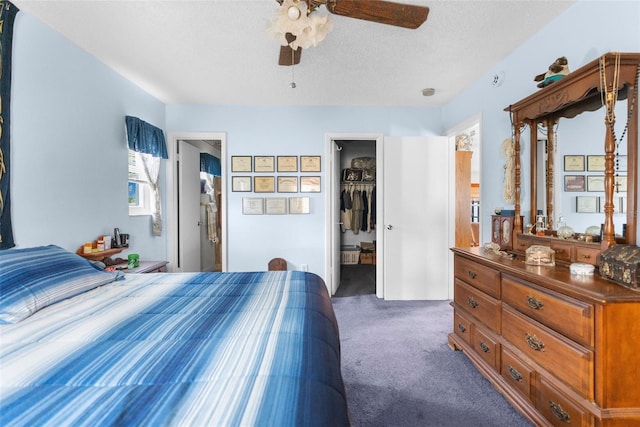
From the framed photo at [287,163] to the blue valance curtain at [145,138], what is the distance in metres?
1.35

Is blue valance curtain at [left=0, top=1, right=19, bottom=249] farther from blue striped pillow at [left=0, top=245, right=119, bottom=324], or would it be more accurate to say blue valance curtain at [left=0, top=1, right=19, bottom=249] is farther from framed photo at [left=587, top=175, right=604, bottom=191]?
framed photo at [left=587, top=175, right=604, bottom=191]

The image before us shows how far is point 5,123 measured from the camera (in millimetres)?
1625

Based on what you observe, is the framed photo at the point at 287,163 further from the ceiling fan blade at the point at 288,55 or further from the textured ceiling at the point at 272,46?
the ceiling fan blade at the point at 288,55

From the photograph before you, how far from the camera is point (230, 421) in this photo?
21.7 inches

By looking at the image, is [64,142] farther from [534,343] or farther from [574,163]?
[574,163]

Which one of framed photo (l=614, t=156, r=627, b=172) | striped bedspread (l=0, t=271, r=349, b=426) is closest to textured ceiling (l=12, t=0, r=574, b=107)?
framed photo (l=614, t=156, r=627, b=172)

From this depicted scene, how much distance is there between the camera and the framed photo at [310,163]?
11.2 ft

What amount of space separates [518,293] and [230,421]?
1.53 metres

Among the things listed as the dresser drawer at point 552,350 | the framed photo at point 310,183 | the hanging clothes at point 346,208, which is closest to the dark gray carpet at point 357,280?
the hanging clothes at point 346,208

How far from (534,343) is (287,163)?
112 inches

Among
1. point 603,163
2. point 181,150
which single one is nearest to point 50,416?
point 603,163

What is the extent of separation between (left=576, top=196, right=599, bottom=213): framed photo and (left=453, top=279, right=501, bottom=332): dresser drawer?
698 mm

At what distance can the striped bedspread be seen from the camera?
575mm

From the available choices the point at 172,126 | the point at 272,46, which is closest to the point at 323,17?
the point at 272,46
